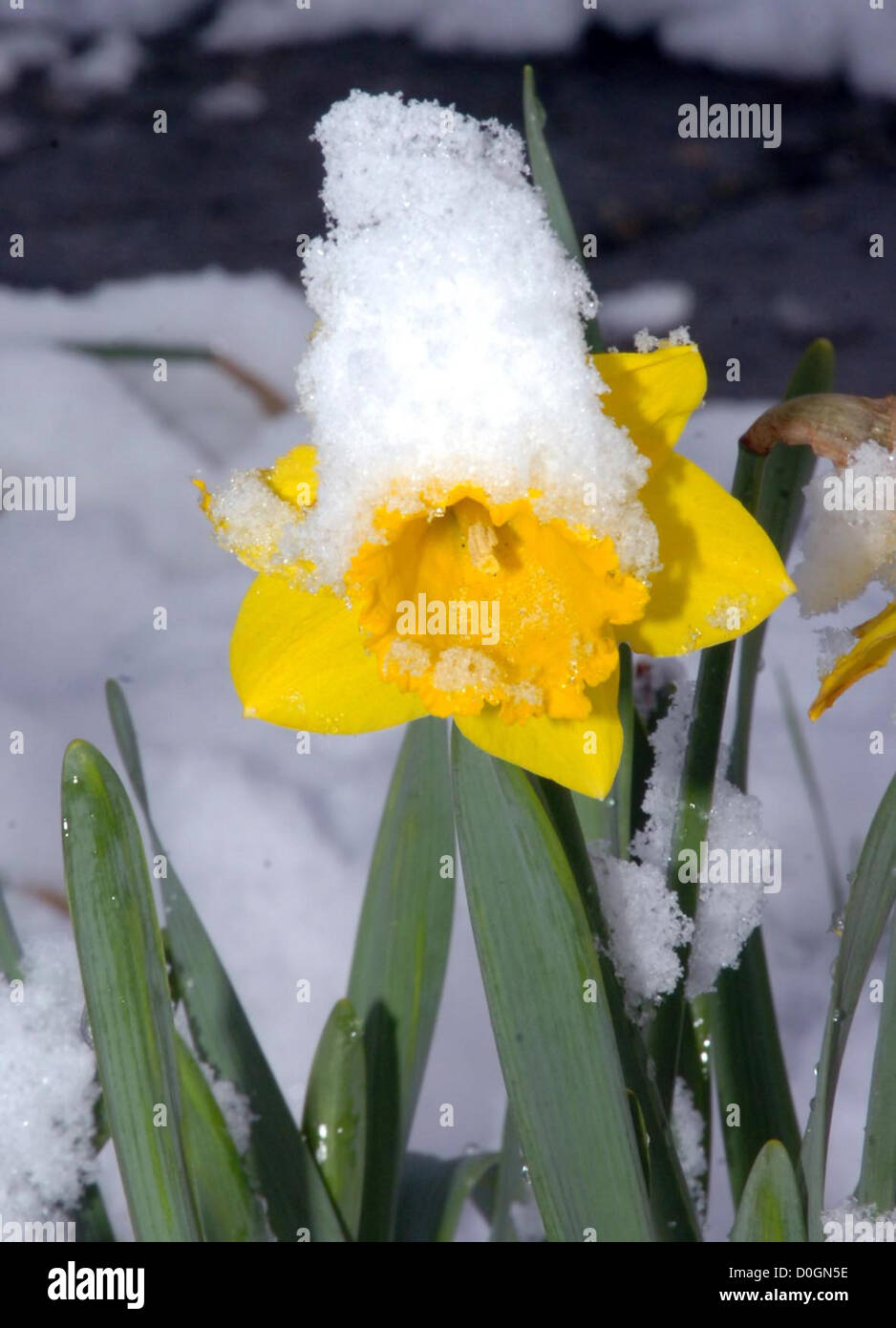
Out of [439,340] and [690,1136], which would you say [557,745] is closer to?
[439,340]

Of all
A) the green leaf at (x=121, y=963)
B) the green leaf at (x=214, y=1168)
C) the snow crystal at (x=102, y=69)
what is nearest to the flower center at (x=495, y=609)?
the green leaf at (x=121, y=963)

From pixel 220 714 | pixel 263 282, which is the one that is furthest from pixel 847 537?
pixel 263 282

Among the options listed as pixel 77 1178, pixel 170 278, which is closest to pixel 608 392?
pixel 77 1178

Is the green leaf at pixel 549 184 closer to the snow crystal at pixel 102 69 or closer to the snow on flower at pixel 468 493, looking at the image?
the snow on flower at pixel 468 493

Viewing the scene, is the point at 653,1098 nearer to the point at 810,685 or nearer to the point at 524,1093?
the point at 524,1093

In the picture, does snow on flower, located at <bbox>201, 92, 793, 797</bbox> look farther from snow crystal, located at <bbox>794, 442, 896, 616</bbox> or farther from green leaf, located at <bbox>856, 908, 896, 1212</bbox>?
green leaf, located at <bbox>856, 908, 896, 1212</bbox>

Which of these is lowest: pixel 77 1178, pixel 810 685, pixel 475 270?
pixel 77 1178
